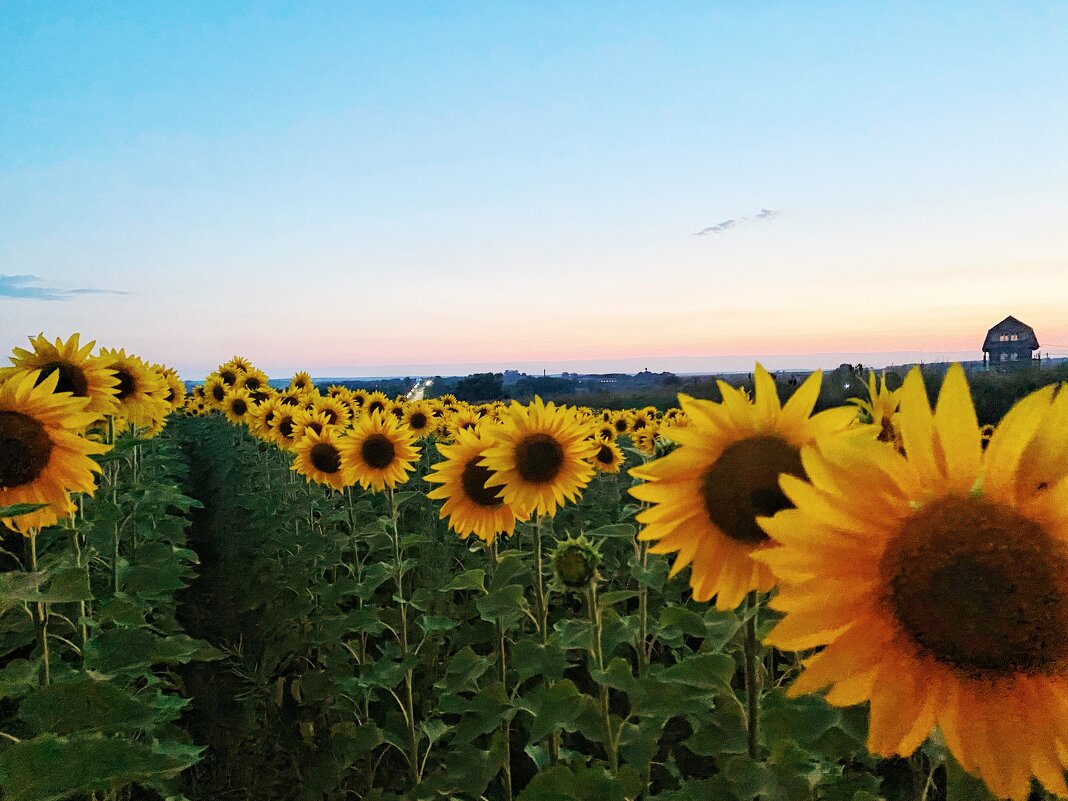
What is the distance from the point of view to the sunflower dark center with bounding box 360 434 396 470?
586 centimetres

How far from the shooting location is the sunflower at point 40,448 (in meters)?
3.02

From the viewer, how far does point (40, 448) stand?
3.06 m

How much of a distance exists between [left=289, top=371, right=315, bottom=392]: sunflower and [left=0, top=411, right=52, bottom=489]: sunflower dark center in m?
9.37

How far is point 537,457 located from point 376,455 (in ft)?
7.60

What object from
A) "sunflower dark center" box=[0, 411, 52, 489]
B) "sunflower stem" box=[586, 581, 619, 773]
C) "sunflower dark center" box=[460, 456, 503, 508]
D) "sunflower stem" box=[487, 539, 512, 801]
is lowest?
"sunflower stem" box=[487, 539, 512, 801]

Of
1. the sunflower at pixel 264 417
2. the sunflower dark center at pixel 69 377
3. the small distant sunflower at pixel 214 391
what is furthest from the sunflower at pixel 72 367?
the small distant sunflower at pixel 214 391

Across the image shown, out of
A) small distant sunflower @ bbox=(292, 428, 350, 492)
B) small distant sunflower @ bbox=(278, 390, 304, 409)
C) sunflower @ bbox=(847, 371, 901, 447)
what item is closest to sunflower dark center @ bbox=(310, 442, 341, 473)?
small distant sunflower @ bbox=(292, 428, 350, 492)

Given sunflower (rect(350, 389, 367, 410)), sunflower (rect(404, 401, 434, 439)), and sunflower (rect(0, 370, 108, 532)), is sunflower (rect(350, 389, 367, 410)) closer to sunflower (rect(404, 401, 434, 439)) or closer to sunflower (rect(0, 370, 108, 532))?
sunflower (rect(404, 401, 434, 439))

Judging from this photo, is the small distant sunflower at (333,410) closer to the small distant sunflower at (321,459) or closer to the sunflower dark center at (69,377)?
the small distant sunflower at (321,459)

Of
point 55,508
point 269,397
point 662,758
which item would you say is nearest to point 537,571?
point 55,508

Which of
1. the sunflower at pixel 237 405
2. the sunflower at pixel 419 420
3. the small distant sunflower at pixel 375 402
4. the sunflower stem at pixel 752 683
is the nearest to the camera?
the sunflower stem at pixel 752 683

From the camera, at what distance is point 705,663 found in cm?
195

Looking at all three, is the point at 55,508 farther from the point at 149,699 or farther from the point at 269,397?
the point at 269,397

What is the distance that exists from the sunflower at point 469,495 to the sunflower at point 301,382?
860 centimetres
